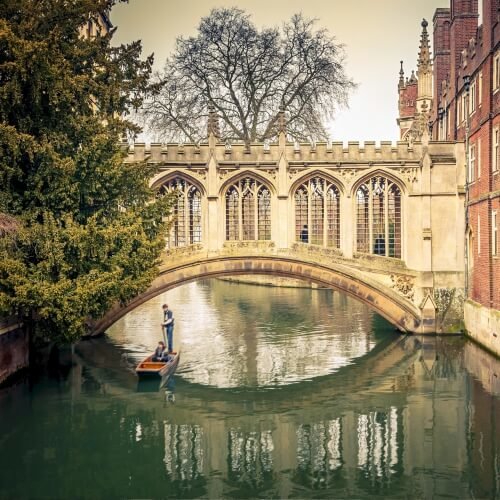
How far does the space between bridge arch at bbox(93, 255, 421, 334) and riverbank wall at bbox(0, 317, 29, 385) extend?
15.5 feet

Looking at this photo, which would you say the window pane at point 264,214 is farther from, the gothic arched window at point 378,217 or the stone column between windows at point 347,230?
the gothic arched window at point 378,217

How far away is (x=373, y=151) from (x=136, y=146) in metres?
7.79

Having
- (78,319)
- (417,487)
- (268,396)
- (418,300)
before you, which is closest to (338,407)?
(268,396)

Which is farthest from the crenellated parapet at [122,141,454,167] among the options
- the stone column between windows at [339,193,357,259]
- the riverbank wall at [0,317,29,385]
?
the riverbank wall at [0,317,29,385]

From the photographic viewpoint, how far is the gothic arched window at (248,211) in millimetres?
21469

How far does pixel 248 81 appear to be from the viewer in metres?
27.4

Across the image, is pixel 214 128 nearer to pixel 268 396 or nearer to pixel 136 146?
pixel 136 146

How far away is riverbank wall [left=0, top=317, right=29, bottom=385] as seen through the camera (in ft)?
50.3

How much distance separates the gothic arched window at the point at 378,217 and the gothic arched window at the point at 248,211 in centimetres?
314

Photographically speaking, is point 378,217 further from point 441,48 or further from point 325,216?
point 441,48

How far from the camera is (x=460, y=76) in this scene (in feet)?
74.9

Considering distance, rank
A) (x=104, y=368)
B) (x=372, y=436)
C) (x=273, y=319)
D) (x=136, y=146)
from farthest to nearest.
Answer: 1. (x=273, y=319)
2. (x=136, y=146)
3. (x=104, y=368)
4. (x=372, y=436)

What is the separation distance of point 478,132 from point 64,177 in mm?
12766

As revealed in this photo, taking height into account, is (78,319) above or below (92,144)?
below
